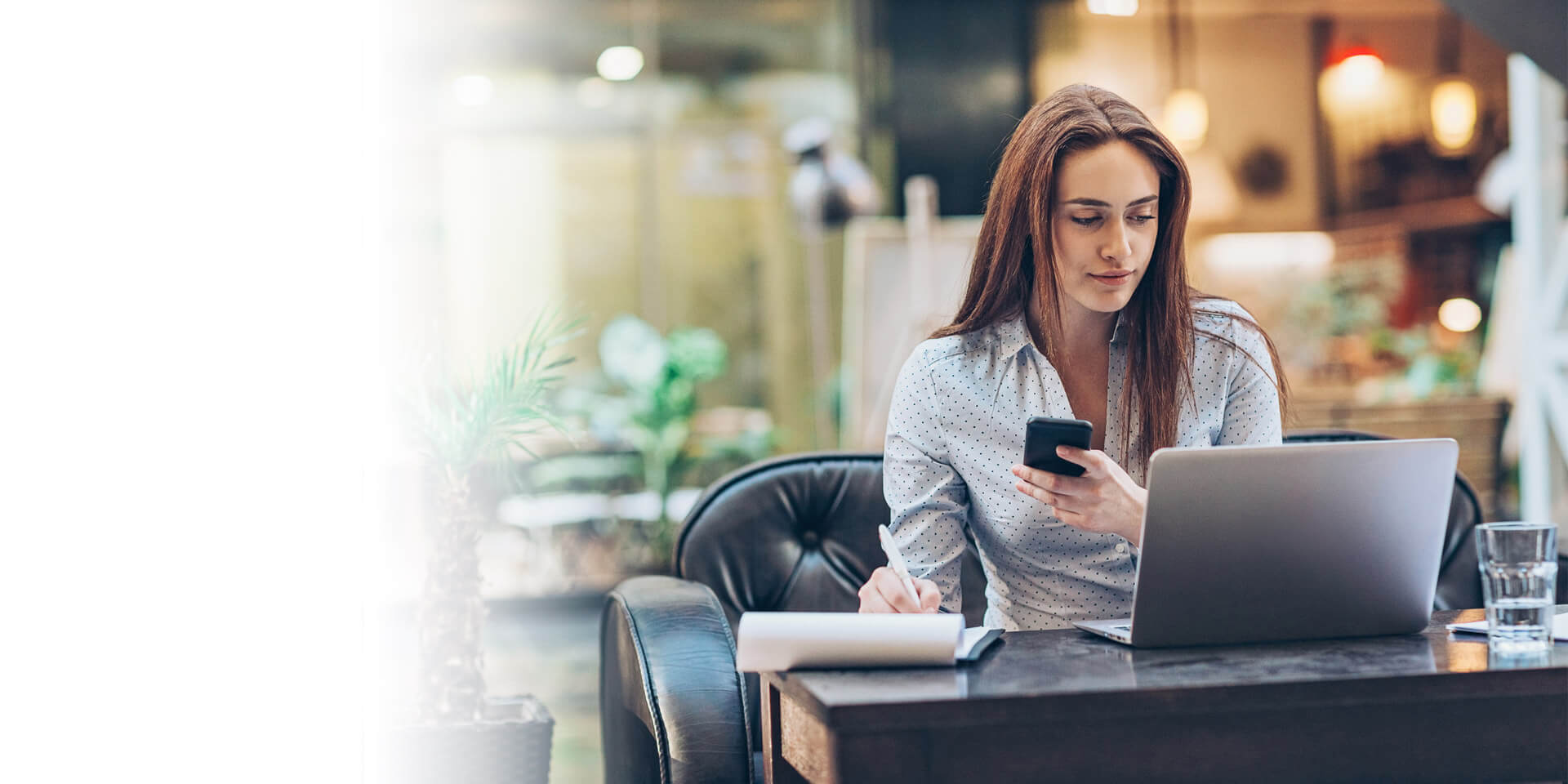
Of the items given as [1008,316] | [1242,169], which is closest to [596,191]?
[1242,169]

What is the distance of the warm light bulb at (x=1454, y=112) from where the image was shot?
7648mm

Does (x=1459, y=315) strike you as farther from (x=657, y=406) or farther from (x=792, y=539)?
(x=792, y=539)

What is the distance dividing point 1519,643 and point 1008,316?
723mm

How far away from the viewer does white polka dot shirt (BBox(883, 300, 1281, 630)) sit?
1.70m

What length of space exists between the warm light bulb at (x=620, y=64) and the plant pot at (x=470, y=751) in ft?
19.6

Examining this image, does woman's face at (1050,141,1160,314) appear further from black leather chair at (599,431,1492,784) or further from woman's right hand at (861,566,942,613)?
black leather chair at (599,431,1492,784)

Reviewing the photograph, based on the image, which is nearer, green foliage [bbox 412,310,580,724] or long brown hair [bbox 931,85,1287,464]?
long brown hair [bbox 931,85,1287,464]

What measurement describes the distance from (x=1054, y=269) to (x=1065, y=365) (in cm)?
15

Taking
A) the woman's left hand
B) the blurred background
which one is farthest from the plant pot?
the blurred background

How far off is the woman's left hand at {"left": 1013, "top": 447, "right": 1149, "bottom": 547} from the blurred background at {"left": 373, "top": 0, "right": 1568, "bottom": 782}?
4.60m

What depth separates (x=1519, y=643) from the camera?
1263 mm

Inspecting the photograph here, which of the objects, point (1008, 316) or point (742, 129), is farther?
point (742, 129)

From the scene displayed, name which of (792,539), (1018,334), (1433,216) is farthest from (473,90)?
(1018,334)

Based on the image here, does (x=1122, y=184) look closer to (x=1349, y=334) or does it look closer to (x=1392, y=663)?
(x=1392, y=663)
